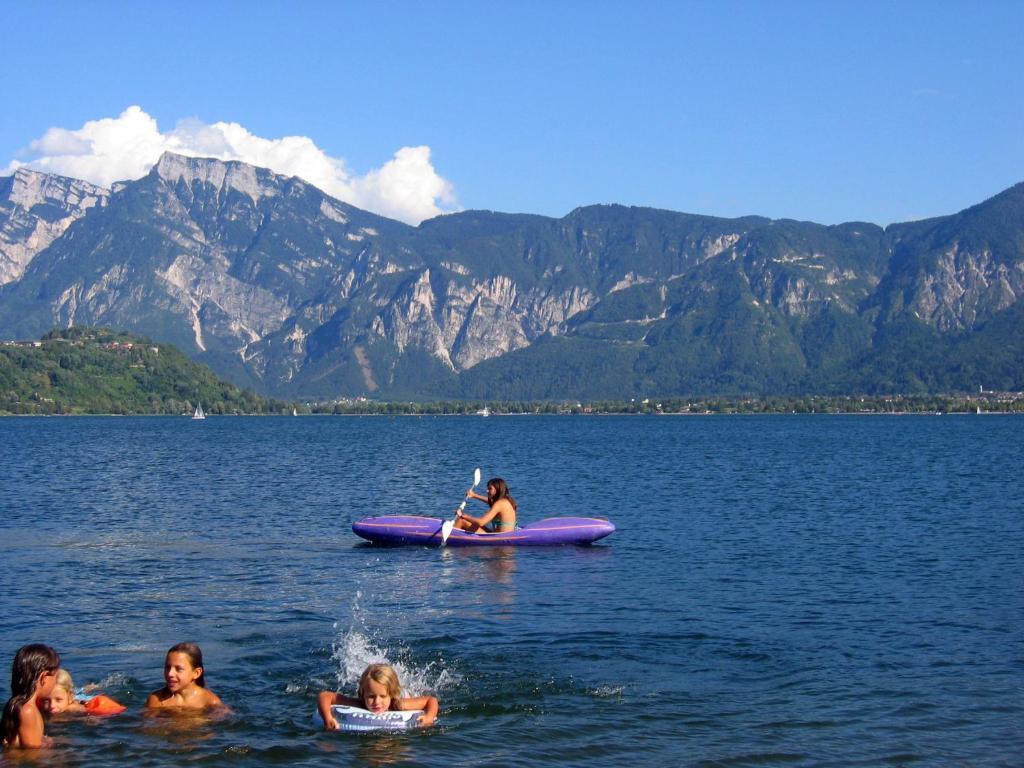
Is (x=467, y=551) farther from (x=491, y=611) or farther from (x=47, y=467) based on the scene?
(x=47, y=467)

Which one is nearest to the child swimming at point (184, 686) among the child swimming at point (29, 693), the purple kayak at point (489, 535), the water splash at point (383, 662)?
the child swimming at point (29, 693)

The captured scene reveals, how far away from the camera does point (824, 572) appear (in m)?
33.4

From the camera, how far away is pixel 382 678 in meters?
17.4

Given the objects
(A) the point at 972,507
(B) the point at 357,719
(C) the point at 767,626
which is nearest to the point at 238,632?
(B) the point at 357,719

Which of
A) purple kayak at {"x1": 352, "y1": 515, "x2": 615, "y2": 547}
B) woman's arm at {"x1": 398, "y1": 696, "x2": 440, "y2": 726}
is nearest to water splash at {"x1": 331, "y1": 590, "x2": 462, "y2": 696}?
woman's arm at {"x1": 398, "y1": 696, "x2": 440, "y2": 726}

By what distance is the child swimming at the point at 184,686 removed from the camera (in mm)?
17469

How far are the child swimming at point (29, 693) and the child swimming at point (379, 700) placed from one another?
13.1 feet

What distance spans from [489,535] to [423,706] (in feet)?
64.9

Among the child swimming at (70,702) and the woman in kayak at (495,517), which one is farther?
the woman in kayak at (495,517)

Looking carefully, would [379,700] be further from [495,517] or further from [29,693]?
[495,517]

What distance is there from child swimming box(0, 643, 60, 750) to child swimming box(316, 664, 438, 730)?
400cm

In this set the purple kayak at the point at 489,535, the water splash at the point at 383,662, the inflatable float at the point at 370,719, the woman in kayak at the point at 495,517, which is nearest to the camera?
the inflatable float at the point at 370,719

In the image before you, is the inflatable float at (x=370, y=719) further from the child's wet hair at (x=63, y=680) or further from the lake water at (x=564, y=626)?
the child's wet hair at (x=63, y=680)

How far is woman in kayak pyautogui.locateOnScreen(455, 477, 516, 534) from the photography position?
1460 inches
